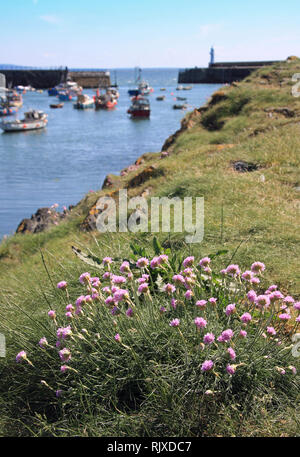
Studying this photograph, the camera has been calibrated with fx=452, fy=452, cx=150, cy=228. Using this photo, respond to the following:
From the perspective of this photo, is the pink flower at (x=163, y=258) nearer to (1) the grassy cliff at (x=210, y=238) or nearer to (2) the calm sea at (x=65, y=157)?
(1) the grassy cliff at (x=210, y=238)

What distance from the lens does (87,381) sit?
2.49 meters

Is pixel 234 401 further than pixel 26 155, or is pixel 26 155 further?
pixel 26 155

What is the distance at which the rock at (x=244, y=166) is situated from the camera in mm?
7422

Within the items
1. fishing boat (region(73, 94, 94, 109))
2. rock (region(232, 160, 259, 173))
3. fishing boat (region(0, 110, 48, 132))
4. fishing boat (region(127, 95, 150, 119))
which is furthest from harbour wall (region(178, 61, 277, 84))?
rock (region(232, 160, 259, 173))

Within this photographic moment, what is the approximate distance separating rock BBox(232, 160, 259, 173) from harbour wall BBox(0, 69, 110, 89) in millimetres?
113733

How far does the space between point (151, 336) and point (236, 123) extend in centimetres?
992

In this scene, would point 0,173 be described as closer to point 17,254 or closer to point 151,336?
point 17,254

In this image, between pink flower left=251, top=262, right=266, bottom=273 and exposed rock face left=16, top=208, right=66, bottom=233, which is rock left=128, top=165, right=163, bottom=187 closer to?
exposed rock face left=16, top=208, right=66, bottom=233

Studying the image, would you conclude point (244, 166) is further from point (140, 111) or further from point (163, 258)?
point (140, 111)

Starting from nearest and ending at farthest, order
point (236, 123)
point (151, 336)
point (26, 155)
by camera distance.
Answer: point (151, 336) → point (236, 123) → point (26, 155)

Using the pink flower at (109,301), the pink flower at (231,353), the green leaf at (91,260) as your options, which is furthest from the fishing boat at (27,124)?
the pink flower at (231,353)

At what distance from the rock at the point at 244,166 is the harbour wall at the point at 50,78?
114m
